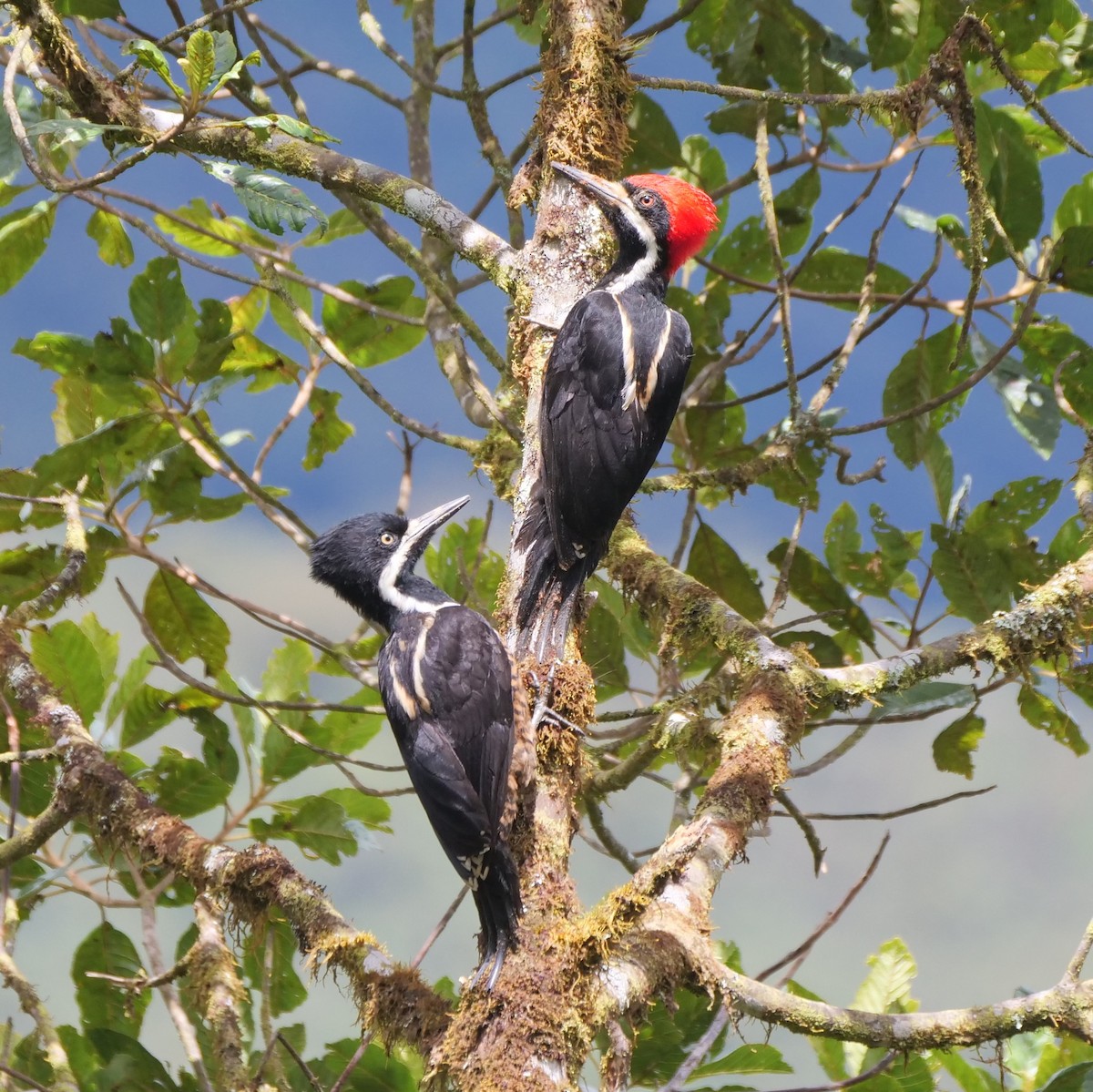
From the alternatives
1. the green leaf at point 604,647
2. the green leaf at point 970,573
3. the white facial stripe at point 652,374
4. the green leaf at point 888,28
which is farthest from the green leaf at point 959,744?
the green leaf at point 888,28

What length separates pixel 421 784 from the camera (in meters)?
3.52

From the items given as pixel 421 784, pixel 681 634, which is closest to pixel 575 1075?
pixel 421 784

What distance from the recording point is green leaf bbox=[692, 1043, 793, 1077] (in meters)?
3.62

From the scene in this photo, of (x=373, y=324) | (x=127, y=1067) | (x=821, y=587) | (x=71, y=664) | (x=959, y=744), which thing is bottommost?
(x=127, y=1067)

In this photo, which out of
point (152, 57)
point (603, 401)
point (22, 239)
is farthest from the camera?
point (22, 239)

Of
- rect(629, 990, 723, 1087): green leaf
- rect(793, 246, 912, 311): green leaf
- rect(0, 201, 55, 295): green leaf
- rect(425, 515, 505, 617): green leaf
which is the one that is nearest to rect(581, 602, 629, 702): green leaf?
rect(425, 515, 505, 617): green leaf

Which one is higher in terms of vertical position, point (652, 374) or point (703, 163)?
point (703, 163)

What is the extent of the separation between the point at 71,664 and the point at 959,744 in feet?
9.85

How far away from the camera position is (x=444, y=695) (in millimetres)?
3559

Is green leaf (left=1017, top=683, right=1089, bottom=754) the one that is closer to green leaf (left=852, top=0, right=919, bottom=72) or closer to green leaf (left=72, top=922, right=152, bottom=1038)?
green leaf (left=852, top=0, right=919, bottom=72)

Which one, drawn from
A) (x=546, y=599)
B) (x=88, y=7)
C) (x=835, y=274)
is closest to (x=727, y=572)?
(x=835, y=274)

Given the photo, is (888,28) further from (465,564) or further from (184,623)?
(184,623)

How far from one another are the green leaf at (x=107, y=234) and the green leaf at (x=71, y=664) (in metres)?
1.80

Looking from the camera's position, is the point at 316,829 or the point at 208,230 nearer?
the point at 316,829
